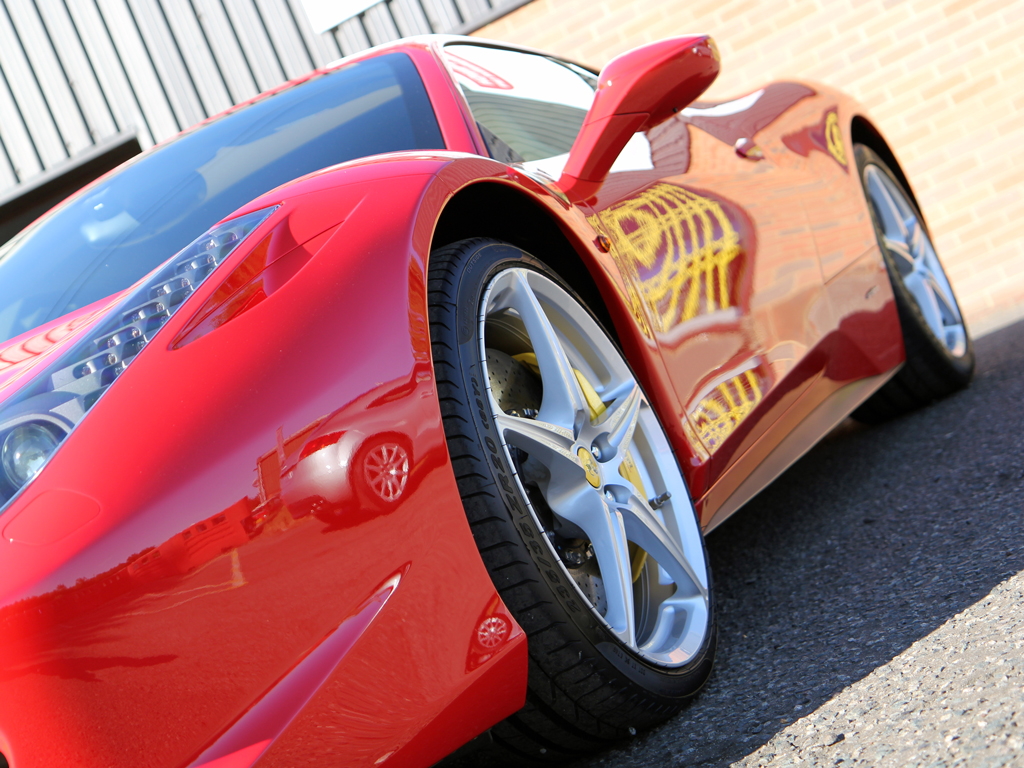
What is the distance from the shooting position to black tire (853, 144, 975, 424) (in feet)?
9.90

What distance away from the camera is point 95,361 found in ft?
3.94

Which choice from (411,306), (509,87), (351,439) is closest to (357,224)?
(411,306)

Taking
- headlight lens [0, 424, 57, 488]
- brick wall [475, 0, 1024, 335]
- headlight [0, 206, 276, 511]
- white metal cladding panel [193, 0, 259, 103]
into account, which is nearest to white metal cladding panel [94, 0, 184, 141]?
white metal cladding panel [193, 0, 259, 103]

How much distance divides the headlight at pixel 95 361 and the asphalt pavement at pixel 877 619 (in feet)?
2.87

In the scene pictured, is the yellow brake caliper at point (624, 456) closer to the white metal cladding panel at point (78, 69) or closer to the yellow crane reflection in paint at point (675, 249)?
the yellow crane reflection in paint at point (675, 249)

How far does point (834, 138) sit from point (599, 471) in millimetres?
1949

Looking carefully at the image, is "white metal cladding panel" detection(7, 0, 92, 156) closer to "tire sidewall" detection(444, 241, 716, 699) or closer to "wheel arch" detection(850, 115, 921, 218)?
"wheel arch" detection(850, 115, 921, 218)

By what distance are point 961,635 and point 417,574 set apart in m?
0.83

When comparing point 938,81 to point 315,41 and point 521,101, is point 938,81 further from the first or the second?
point 521,101

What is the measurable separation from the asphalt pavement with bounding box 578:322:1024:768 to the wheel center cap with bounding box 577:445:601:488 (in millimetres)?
386

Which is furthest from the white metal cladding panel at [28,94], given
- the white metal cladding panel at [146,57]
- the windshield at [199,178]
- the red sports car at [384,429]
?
the red sports car at [384,429]

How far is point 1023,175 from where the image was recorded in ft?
17.8

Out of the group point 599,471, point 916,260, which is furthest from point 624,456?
point 916,260

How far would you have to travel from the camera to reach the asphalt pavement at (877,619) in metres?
1.21
